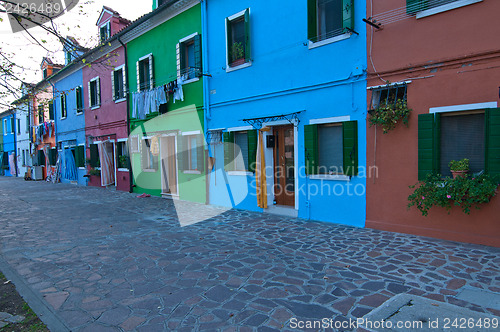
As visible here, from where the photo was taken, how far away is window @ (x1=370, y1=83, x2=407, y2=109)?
6.26 m

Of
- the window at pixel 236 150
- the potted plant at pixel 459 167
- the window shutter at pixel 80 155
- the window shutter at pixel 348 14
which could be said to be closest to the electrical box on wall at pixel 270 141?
the window at pixel 236 150

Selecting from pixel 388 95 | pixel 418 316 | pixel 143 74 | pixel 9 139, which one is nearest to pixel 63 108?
pixel 143 74

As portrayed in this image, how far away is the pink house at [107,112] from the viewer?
1471 cm

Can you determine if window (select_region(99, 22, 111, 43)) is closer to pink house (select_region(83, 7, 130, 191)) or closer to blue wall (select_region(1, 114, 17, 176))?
pink house (select_region(83, 7, 130, 191))

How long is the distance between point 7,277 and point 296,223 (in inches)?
218

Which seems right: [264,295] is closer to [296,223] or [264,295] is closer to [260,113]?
[296,223]

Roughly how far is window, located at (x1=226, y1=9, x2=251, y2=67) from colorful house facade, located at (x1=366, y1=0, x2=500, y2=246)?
3567 millimetres

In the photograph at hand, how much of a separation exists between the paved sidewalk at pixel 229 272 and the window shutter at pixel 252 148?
1877 millimetres

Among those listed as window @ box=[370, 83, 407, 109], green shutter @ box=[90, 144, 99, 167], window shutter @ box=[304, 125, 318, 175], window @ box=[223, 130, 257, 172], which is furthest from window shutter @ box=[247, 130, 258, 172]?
green shutter @ box=[90, 144, 99, 167]

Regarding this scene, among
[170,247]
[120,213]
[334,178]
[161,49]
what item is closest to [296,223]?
[334,178]

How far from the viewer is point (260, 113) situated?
881cm

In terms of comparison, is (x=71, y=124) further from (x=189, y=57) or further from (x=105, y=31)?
(x=189, y=57)

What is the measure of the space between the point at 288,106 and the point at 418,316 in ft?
19.2

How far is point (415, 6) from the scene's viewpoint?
5871 mm
